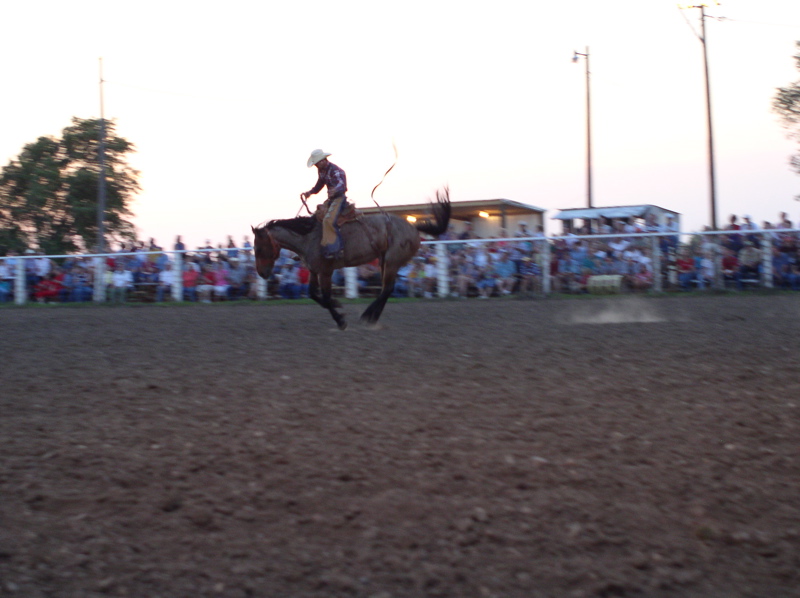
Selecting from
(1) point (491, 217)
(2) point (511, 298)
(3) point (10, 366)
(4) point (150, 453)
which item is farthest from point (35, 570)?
(1) point (491, 217)

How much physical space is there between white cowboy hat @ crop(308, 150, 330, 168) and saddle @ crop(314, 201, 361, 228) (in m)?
0.67

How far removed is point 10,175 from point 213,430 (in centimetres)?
3439

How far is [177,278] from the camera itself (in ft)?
57.2

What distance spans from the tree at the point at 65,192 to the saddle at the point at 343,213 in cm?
2658

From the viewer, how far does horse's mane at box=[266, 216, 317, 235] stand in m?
10.2

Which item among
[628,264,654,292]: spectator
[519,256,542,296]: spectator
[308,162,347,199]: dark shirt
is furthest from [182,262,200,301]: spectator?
[628,264,654,292]: spectator

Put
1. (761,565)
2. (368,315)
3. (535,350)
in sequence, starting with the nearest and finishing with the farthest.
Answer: (761,565) → (535,350) → (368,315)

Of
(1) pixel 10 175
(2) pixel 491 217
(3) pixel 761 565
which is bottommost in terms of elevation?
(3) pixel 761 565

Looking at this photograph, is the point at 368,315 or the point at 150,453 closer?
the point at 150,453

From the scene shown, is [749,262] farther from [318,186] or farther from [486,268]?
[318,186]

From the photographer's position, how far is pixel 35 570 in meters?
3.04

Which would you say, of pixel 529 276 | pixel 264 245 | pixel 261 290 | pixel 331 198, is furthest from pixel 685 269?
pixel 264 245

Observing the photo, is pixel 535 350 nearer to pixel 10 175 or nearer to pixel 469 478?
pixel 469 478

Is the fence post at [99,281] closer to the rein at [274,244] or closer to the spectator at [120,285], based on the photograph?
the spectator at [120,285]
